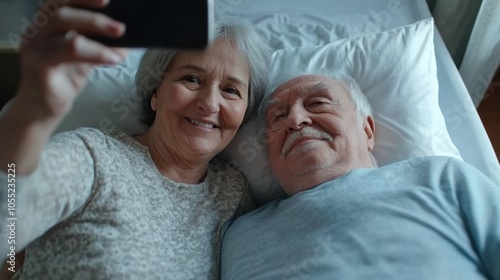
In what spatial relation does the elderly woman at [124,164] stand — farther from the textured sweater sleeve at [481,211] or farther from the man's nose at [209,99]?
the textured sweater sleeve at [481,211]

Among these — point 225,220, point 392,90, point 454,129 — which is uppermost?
point 392,90

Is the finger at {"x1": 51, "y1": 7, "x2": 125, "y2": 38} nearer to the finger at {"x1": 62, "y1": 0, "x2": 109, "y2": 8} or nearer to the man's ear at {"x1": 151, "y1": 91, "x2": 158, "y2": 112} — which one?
the finger at {"x1": 62, "y1": 0, "x2": 109, "y2": 8}

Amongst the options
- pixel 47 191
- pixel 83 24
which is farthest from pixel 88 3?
pixel 47 191

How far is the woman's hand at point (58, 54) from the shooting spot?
61 cm

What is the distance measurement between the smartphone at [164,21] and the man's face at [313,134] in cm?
53

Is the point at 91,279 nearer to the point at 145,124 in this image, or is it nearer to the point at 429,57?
the point at 145,124

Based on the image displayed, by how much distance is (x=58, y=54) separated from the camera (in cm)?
61

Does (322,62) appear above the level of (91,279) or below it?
above

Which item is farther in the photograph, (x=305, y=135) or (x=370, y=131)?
(x=370, y=131)

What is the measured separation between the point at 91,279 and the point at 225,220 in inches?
14.5

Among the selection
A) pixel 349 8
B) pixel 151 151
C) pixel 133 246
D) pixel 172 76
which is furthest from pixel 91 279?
pixel 349 8

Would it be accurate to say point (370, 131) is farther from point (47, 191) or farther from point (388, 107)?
point (47, 191)

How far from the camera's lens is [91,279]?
895mm

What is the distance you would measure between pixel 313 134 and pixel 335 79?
0.70 ft
